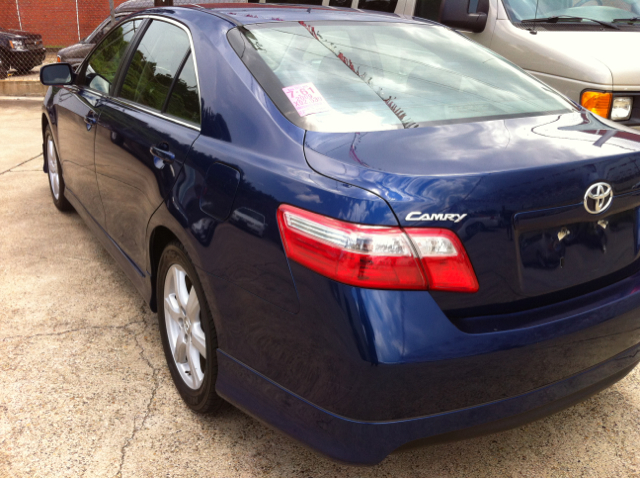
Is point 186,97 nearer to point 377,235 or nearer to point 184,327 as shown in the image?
point 184,327

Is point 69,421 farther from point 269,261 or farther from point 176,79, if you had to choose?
point 176,79

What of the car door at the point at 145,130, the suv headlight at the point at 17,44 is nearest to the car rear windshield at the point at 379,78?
the car door at the point at 145,130

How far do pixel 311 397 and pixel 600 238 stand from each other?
1.04 m

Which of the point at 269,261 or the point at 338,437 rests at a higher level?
the point at 269,261

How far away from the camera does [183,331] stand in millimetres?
2648

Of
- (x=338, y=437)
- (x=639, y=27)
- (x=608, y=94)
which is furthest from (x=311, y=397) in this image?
(x=639, y=27)

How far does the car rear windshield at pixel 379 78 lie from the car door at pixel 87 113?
1.29m

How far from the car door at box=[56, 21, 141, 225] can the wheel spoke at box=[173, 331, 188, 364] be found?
1235mm

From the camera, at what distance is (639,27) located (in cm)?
511

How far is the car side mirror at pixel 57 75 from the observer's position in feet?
13.3

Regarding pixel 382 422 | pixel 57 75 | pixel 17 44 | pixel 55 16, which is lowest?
pixel 55 16

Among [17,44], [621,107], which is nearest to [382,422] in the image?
[621,107]

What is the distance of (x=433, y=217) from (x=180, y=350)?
1410mm

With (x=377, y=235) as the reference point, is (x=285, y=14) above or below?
above
